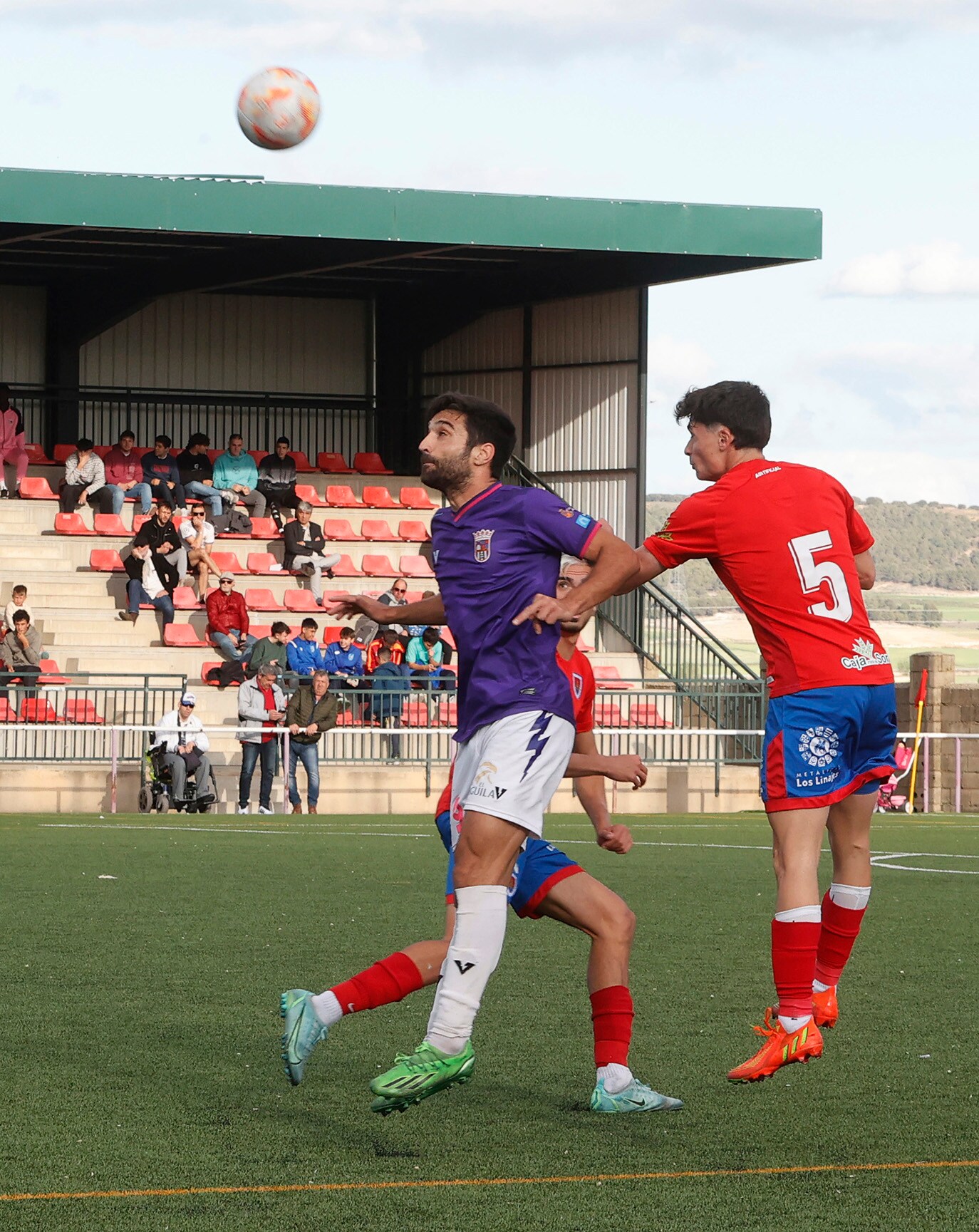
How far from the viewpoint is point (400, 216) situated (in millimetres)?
25781

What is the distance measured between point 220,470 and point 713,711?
862 centimetres

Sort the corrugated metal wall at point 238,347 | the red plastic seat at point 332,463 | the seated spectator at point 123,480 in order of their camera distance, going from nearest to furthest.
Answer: the seated spectator at point 123,480
the red plastic seat at point 332,463
the corrugated metal wall at point 238,347

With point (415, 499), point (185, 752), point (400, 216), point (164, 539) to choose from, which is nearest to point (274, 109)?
point (400, 216)

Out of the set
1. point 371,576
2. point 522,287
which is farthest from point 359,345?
point 371,576

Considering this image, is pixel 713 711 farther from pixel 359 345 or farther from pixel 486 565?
pixel 486 565

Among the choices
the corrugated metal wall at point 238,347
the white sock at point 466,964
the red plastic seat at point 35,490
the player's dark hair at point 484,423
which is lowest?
the white sock at point 466,964

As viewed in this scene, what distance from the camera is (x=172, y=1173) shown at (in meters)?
4.32

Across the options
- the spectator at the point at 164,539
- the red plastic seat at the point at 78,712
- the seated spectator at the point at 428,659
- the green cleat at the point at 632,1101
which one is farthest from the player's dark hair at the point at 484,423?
the spectator at the point at 164,539

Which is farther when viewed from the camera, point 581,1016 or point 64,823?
point 64,823

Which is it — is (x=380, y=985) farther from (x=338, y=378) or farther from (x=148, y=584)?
(x=338, y=378)

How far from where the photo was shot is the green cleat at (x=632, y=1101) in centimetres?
500

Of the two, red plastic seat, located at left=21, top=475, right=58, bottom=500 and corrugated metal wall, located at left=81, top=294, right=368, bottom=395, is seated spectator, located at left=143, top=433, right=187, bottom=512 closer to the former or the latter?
red plastic seat, located at left=21, top=475, right=58, bottom=500

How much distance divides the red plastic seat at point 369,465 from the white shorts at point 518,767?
2583cm

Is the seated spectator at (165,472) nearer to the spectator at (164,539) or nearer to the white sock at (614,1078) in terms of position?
the spectator at (164,539)
